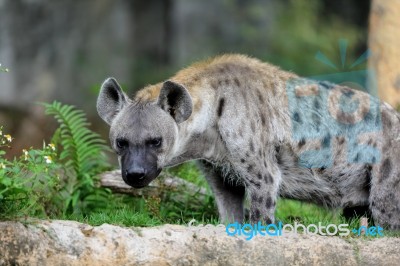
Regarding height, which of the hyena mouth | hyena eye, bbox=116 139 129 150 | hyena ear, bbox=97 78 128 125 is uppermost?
hyena ear, bbox=97 78 128 125

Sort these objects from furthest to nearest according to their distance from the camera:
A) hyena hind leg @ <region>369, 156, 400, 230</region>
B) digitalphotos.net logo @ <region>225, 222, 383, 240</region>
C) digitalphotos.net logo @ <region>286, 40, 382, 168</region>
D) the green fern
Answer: the green fern, digitalphotos.net logo @ <region>286, 40, 382, 168</region>, hyena hind leg @ <region>369, 156, 400, 230</region>, digitalphotos.net logo @ <region>225, 222, 383, 240</region>

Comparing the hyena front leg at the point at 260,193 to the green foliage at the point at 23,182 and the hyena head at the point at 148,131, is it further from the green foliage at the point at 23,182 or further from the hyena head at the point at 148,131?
the green foliage at the point at 23,182

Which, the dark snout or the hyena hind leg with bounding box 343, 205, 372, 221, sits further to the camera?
the hyena hind leg with bounding box 343, 205, 372, 221

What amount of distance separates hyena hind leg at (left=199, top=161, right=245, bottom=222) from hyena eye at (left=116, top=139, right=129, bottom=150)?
886 millimetres

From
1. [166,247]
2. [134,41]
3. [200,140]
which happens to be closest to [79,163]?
[200,140]

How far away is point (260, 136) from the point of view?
21.4ft

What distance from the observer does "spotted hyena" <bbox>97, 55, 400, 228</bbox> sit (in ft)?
20.5

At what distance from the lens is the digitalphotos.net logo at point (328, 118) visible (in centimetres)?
678

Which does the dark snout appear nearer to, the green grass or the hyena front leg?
the green grass

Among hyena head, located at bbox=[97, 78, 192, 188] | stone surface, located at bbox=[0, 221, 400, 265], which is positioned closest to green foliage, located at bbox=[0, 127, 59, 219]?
stone surface, located at bbox=[0, 221, 400, 265]

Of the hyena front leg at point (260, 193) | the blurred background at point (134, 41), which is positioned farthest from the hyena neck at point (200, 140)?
the blurred background at point (134, 41)

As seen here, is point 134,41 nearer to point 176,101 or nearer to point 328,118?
point 328,118

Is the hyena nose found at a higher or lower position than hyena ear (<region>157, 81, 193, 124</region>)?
lower

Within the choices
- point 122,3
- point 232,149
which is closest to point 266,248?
point 232,149
